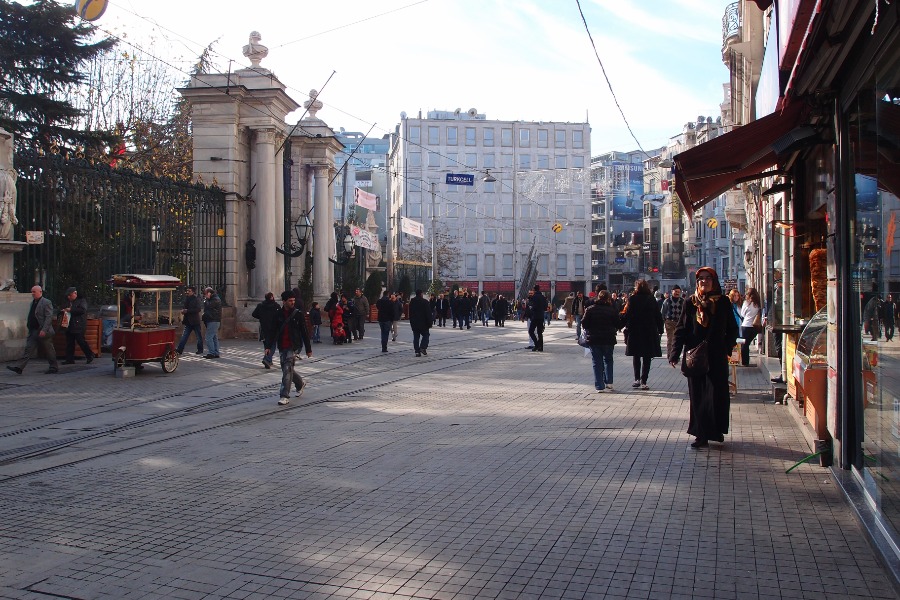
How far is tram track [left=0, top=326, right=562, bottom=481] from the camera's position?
8.74 meters

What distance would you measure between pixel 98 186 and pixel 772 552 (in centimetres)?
1739

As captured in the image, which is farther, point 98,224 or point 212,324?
point 98,224

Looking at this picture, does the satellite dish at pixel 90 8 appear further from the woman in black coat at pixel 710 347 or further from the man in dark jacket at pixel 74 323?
the woman in black coat at pixel 710 347

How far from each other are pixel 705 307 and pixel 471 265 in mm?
70693

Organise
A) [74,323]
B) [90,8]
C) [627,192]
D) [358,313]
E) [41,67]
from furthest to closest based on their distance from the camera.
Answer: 1. [627,192]
2. [41,67]
3. [358,313]
4. [90,8]
5. [74,323]

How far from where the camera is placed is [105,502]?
6.71 m

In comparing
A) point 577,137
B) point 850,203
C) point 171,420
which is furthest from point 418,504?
point 577,137

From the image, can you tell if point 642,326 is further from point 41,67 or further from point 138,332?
point 41,67

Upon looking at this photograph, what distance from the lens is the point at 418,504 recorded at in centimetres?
646

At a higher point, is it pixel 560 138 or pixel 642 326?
pixel 560 138

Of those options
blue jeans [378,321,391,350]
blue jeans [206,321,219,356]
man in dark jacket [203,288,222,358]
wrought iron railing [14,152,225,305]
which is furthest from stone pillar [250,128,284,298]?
blue jeans [206,321,219,356]

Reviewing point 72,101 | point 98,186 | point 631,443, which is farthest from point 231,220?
point 631,443

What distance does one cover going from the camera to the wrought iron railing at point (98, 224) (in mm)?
17609

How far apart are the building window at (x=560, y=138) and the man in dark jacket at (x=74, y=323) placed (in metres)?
66.9
